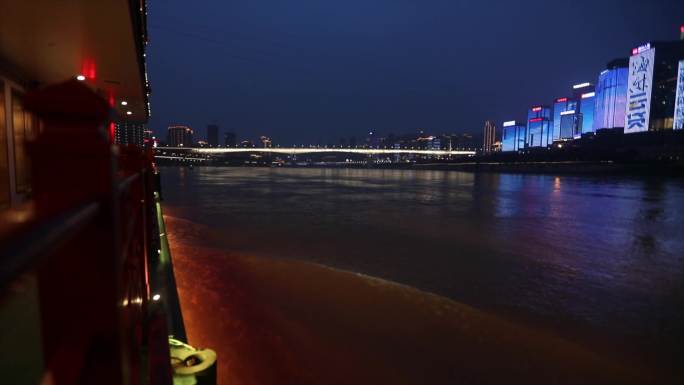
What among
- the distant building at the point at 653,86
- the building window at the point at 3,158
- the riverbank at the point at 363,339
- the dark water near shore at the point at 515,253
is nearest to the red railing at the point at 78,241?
the riverbank at the point at 363,339

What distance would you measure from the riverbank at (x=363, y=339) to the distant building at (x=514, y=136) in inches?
6443

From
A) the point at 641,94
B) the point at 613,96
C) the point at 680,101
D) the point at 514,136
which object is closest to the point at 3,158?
the point at 680,101

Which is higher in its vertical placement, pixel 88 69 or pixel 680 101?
pixel 680 101

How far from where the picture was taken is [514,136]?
159500 mm

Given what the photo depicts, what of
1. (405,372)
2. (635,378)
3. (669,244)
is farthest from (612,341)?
(669,244)

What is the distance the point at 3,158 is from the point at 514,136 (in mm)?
170944

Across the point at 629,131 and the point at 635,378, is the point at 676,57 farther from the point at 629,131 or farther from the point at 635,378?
the point at 635,378

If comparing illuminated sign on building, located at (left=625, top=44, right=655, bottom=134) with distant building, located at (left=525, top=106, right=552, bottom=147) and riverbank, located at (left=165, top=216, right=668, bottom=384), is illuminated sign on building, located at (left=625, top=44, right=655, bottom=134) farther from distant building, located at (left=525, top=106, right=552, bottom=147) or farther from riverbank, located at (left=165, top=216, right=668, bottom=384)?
riverbank, located at (left=165, top=216, right=668, bottom=384)

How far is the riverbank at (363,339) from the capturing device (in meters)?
4.48

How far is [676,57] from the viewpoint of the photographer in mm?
80688

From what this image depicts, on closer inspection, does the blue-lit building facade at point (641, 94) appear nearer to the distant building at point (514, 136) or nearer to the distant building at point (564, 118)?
the distant building at point (564, 118)

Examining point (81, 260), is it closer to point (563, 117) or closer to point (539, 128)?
point (563, 117)

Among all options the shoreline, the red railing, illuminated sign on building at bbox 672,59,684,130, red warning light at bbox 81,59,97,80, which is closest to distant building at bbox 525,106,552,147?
the shoreline

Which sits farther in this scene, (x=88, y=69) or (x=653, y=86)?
(x=653, y=86)
